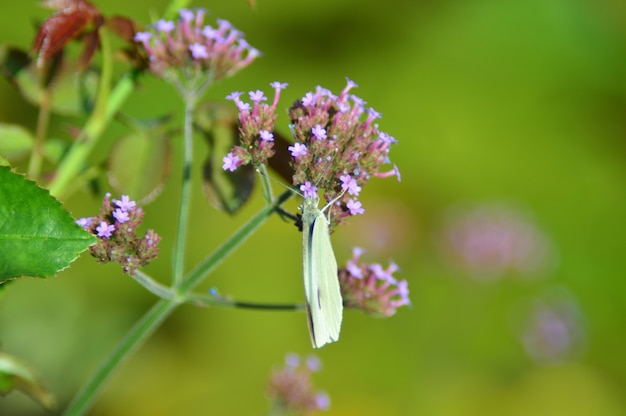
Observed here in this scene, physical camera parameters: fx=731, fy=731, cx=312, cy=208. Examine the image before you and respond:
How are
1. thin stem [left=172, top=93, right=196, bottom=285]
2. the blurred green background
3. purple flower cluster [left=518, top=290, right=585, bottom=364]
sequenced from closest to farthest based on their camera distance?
1. thin stem [left=172, top=93, right=196, bottom=285]
2. the blurred green background
3. purple flower cluster [left=518, top=290, right=585, bottom=364]

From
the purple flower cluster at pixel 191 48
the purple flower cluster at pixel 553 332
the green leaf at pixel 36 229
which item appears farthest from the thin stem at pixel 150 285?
the purple flower cluster at pixel 553 332

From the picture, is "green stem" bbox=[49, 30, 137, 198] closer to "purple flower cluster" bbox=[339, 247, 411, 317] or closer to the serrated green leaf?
the serrated green leaf

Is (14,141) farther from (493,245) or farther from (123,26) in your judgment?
(493,245)

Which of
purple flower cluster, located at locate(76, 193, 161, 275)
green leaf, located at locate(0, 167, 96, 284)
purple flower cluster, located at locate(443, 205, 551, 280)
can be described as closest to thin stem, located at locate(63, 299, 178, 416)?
purple flower cluster, located at locate(76, 193, 161, 275)

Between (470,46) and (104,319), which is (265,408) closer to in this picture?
(104,319)

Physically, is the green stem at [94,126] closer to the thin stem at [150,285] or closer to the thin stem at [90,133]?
the thin stem at [90,133]

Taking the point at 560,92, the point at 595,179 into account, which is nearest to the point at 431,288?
the point at 595,179
